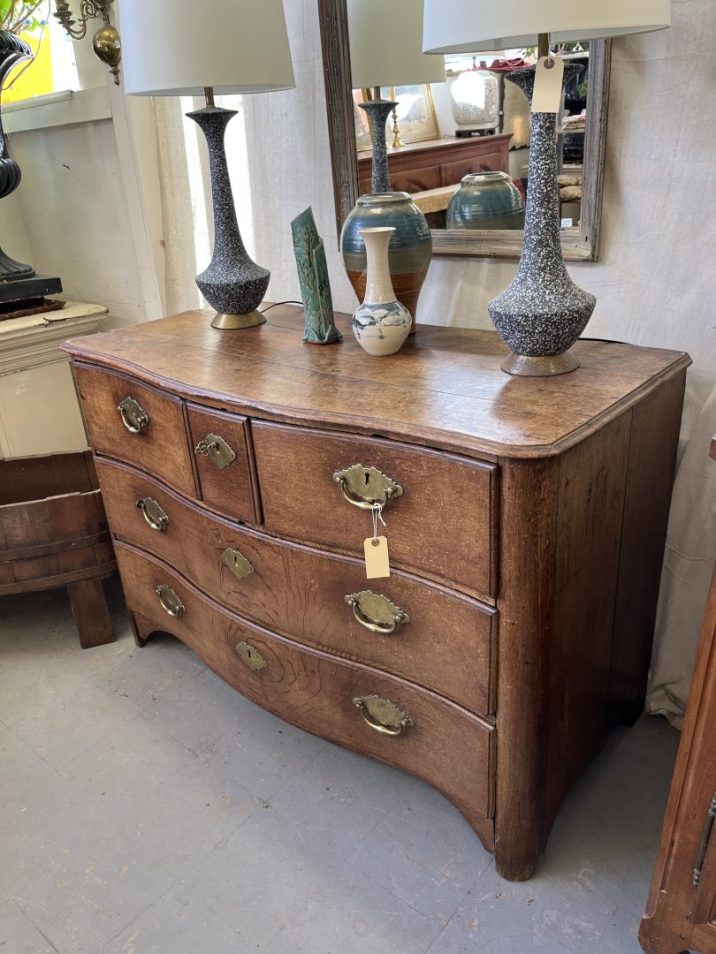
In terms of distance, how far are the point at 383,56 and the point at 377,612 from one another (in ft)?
3.46

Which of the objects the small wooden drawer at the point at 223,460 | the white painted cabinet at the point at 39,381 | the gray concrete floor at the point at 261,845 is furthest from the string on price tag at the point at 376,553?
the white painted cabinet at the point at 39,381

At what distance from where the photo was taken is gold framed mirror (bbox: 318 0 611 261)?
1266 mm

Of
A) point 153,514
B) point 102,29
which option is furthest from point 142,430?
point 102,29

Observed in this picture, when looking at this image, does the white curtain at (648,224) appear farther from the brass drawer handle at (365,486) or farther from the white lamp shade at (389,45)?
the brass drawer handle at (365,486)

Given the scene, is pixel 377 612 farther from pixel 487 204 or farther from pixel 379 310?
pixel 487 204

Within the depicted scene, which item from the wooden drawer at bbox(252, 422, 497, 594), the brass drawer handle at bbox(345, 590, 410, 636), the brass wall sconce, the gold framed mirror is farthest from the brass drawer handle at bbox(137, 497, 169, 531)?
the brass wall sconce

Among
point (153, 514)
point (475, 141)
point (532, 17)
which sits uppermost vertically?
point (532, 17)

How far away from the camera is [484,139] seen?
1376mm

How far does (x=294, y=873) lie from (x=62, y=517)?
0.99 meters

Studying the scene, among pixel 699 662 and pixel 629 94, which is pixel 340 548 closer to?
pixel 699 662

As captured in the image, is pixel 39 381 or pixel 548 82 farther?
pixel 39 381

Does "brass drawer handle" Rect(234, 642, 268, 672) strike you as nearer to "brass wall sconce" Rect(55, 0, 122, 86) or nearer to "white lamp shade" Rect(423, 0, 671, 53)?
"white lamp shade" Rect(423, 0, 671, 53)

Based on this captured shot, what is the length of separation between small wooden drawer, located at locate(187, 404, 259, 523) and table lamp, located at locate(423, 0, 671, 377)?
0.46 meters

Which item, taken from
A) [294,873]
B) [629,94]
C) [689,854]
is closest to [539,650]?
[689,854]
